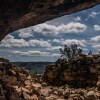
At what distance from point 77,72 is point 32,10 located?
11.3 m

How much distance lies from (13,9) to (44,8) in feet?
3.52

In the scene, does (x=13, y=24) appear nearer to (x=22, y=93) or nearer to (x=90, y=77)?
(x=22, y=93)

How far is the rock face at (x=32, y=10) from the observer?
37.1 feet

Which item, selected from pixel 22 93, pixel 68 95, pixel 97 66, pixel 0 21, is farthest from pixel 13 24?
pixel 97 66

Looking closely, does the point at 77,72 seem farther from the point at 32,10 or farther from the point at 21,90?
the point at 32,10

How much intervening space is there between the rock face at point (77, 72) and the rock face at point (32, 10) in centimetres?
951

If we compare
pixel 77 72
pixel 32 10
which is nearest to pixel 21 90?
pixel 32 10

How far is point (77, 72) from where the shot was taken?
22391 mm

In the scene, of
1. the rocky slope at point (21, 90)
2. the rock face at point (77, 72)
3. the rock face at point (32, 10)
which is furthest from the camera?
the rock face at point (77, 72)

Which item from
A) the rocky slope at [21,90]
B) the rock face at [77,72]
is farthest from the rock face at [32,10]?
the rock face at [77,72]

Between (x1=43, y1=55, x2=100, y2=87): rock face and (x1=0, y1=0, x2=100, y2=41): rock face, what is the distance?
9515mm

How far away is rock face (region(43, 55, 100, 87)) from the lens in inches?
864

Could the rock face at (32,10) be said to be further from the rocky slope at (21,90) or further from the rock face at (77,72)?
the rock face at (77,72)

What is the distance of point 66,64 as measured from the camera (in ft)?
75.3
